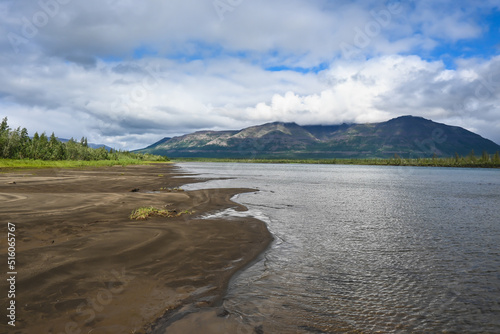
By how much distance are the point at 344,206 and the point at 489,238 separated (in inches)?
540

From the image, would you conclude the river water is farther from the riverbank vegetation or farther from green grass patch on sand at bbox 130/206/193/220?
the riverbank vegetation

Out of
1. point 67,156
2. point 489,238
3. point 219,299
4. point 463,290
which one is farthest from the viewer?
point 67,156

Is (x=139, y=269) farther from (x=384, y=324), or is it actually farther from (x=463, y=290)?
(x=463, y=290)

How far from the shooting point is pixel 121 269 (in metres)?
9.86

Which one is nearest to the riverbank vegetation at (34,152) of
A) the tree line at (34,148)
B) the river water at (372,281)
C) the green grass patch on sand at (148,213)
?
the tree line at (34,148)

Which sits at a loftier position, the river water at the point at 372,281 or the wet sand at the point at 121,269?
the wet sand at the point at 121,269

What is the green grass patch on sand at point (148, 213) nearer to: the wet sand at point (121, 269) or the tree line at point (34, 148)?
the wet sand at point (121, 269)

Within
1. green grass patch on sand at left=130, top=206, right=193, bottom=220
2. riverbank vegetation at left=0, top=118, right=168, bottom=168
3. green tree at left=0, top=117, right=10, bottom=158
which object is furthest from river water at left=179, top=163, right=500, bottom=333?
green tree at left=0, top=117, right=10, bottom=158

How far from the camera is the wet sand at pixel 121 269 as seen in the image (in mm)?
6777

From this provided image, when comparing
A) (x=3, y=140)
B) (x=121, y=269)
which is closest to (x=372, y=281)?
(x=121, y=269)

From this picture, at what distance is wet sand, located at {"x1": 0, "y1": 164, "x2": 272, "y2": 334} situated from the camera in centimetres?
678

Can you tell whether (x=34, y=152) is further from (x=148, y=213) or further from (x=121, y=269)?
(x=121, y=269)

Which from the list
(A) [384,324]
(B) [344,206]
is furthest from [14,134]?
(A) [384,324]

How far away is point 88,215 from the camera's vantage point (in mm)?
18484
